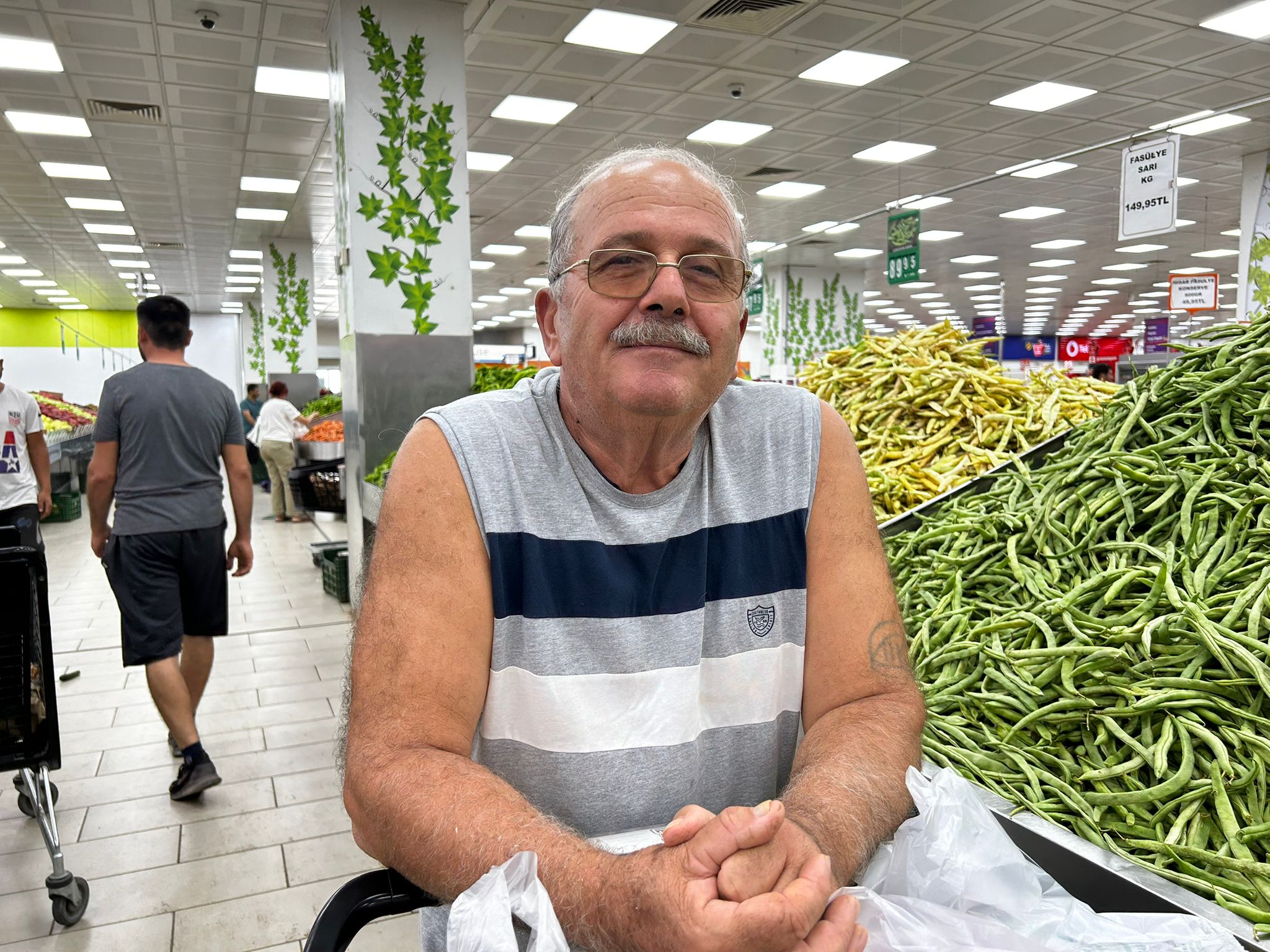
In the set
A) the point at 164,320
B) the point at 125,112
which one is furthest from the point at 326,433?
the point at 164,320

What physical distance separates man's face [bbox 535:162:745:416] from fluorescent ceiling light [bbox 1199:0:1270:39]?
23.6 ft

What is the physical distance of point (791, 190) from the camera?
37.8 ft

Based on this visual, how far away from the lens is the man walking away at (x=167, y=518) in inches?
136

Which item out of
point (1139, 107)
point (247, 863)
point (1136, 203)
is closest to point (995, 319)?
point (1139, 107)

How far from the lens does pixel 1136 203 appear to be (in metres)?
7.04

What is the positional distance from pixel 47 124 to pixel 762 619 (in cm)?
989

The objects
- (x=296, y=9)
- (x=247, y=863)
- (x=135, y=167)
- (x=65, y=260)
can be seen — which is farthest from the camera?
(x=65, y=260)

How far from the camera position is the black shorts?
3430 mm

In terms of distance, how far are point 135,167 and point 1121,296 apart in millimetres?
22021

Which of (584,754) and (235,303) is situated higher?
(235,303)

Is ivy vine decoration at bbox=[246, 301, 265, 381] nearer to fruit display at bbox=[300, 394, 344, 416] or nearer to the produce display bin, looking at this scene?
fruit display at bbox=[300, 394, 344, 416]

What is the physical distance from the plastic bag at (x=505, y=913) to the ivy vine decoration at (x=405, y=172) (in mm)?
5210

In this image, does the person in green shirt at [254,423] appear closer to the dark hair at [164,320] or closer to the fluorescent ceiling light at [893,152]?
the fluorescent ceiling light at [893,152]

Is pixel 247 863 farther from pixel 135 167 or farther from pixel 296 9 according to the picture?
pixel 135 167
